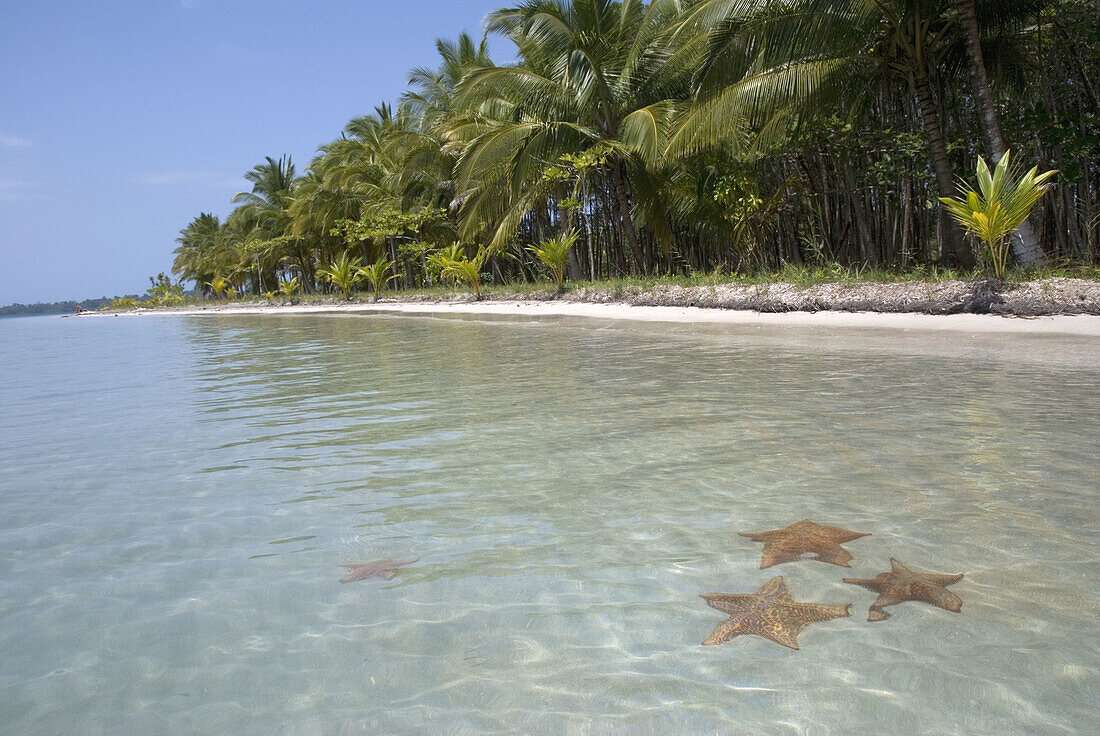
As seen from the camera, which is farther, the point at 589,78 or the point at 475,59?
the point at 475,59

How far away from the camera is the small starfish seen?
2.64m

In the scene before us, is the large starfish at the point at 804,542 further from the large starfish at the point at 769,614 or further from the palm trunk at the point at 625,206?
the palm trunk at the point at 625,206

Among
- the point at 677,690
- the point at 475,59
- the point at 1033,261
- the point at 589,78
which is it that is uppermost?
the point at 475,59

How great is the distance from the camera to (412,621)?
2.31 meters

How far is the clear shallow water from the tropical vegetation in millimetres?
7012

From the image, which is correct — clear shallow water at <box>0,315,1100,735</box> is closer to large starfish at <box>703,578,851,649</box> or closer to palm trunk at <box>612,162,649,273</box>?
large starfish at <box>703,578,851,649</box>

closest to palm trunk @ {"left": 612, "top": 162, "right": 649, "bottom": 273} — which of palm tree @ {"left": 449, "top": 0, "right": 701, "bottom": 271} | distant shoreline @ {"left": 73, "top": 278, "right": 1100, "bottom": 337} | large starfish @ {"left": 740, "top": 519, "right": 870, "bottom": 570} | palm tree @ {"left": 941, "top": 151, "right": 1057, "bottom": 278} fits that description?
palm tree @ {"left": 449, "top": 0, "right": 701, "bottom": 271}

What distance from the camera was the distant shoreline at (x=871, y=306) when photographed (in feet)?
27.6

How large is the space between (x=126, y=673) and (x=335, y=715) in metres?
0.75

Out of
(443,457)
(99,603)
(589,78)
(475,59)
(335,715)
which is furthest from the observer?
(475,59)

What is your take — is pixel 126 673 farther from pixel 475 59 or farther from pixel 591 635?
pixel 475 59

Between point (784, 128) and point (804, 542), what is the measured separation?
12.2m

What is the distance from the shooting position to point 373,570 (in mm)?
2682

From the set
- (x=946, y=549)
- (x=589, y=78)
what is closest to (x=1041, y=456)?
(x=946, y=549)
